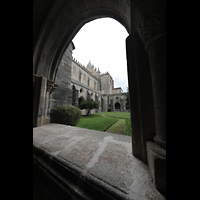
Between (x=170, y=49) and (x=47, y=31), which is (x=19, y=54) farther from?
(x=47, y=31)

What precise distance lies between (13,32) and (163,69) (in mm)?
1863

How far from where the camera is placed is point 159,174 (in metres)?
0.51

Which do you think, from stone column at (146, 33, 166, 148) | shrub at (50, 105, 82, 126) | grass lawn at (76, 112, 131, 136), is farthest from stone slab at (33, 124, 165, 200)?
shrub at (50, 105, 82, 126)

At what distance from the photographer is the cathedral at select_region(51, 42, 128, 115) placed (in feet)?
11.8

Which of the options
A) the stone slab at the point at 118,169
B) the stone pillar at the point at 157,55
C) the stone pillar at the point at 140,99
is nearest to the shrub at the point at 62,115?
the stone slab at the point at 118,169

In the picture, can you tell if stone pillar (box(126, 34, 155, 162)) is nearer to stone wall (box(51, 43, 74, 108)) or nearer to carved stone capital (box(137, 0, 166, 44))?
carved stone capital (box(137, 0, 166, 44))

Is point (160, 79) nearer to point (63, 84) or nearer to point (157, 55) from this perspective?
point (157, 55)

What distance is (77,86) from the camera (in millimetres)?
12008

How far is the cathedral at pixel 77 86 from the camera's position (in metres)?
3.60

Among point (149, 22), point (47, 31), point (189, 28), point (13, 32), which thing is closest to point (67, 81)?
point (47, 31)

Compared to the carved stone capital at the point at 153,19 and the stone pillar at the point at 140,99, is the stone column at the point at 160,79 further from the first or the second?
the stone pillar at the point at 140,99

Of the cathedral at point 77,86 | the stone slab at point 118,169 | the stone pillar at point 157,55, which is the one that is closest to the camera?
the stone slab at point 118,169

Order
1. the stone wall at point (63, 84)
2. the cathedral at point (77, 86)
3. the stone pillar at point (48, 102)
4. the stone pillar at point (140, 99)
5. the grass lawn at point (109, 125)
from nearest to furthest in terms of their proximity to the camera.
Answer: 1. the stone pillar at point (140, 99)
2. the stone pillar at point (48, 102)
3. the grass lawn at point (109, 125)
4. the stone wall at point (63, 84)
5. the cathedral at point (77, 86)

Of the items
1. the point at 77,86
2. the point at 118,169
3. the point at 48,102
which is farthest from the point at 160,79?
the point at 77,86
